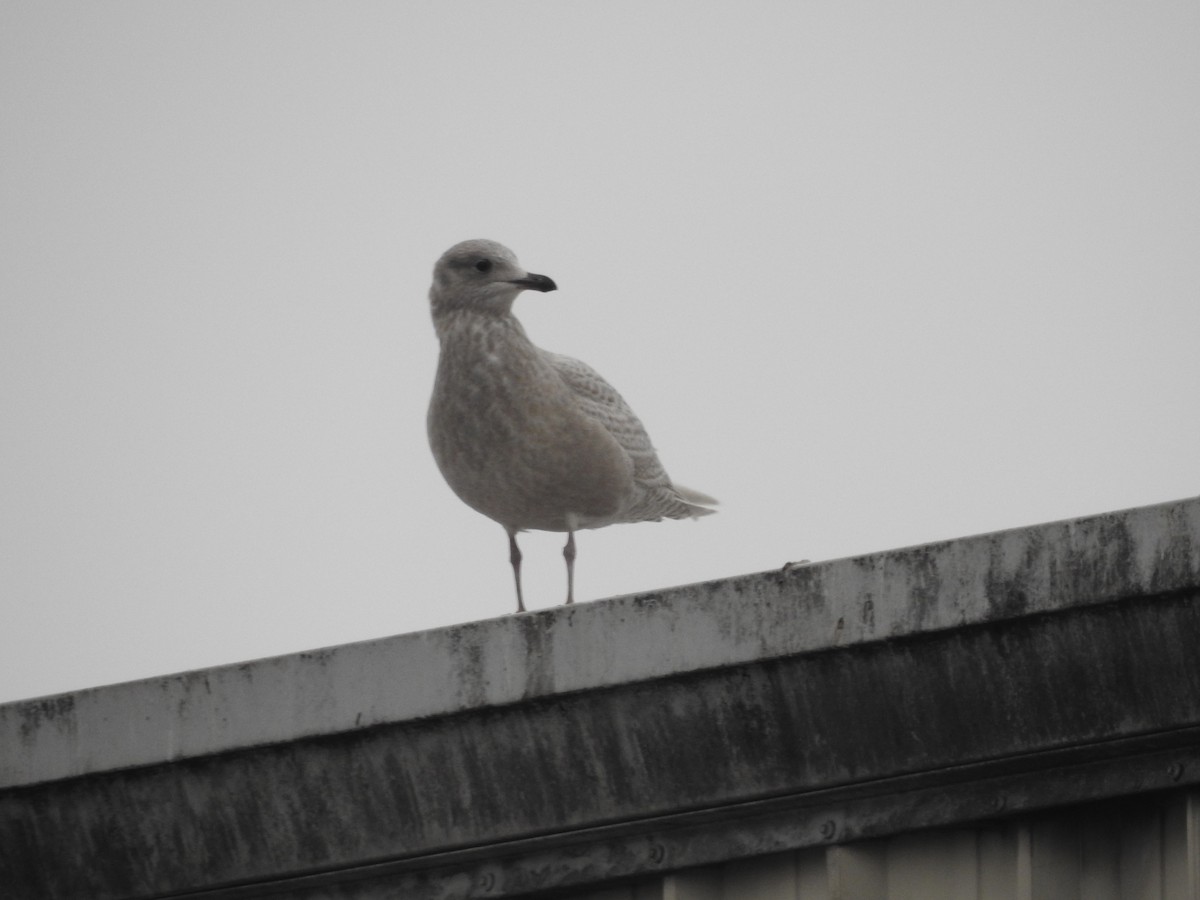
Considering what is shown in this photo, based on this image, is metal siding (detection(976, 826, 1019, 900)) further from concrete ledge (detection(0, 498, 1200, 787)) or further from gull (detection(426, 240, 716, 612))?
gull (detection(426, 240, 716, 612))

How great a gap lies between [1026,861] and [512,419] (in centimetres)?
404

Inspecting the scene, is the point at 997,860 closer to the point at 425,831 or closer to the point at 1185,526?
the point at 1185,526

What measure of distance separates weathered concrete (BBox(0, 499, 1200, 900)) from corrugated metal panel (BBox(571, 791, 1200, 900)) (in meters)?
0.07

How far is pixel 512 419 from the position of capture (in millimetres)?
7504

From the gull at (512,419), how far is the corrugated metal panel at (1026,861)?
3.65 meters

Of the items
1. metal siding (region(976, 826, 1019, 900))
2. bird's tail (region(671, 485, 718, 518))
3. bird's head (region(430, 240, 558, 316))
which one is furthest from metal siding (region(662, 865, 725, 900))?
bird's tail (region(671, 485, 718, 518))

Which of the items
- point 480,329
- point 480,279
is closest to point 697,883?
point 480,329

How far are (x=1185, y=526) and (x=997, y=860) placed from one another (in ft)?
2.72

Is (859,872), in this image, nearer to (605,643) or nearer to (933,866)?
(933,866)

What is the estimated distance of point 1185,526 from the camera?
12.1 feet

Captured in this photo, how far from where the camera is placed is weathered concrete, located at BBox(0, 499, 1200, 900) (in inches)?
149

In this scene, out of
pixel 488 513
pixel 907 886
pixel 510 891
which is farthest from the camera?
pixel 488 513

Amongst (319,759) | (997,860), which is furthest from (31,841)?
(997,860)

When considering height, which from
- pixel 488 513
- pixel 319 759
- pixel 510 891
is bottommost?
pixel 510 891
